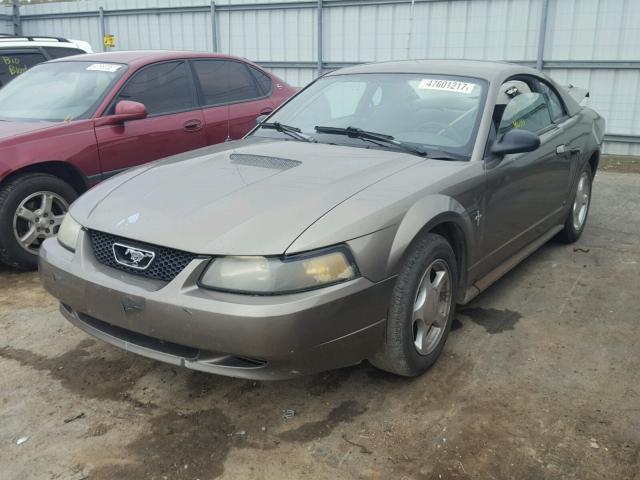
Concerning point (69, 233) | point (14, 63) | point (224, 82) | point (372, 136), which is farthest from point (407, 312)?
point (14, 63)

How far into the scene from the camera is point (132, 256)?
2643 mm

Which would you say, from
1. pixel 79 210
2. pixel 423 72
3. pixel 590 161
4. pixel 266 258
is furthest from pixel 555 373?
pixel 590 161

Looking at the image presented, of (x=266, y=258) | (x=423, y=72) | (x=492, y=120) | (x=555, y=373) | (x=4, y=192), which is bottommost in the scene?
(x=555, y=373)

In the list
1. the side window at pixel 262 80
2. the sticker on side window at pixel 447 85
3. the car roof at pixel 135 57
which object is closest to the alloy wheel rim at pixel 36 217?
the car roof at pixel 135 57

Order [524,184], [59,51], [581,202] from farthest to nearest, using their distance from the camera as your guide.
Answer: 1. [59,51]
2. [581,202]
3. [524,184]

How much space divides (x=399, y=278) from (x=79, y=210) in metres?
1.64

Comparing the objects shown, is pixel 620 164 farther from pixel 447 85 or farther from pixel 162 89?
pixel 162 89

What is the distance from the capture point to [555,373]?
3.08 m

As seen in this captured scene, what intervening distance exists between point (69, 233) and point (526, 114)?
3.01 metres

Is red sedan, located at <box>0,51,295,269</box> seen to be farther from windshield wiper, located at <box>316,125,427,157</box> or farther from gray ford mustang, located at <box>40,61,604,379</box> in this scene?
windshield wiper, located at <box>316,125,427,157</box>

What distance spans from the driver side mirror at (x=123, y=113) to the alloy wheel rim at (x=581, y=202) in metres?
3.68

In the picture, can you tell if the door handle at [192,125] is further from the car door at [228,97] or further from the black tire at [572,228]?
the black tire at [572,228]

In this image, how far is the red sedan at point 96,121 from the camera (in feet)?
14.7

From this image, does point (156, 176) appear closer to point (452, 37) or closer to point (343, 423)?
point (343, 423)
